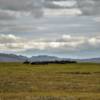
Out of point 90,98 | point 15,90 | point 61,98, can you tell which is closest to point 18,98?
point 61,98

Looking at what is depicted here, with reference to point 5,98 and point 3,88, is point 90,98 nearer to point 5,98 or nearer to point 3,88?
point 5,98

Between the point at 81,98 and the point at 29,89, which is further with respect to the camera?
the point at 29,89

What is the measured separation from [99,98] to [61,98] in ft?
16.4

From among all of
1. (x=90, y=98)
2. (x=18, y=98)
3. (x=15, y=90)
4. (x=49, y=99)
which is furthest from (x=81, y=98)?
(x=15, y=90)

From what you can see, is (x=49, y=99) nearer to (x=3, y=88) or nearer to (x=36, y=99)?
(x=36, y=99)

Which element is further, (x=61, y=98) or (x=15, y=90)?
(x=15, y=90)

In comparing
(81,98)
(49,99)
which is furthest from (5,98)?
(81,98)

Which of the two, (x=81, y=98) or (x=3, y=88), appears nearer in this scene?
(x=81, y=98)

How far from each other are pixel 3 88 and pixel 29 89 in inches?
172

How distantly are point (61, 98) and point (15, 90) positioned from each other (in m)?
14.7

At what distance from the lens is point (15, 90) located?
199 ft

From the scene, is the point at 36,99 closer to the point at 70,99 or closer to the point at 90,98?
the point at 70,99

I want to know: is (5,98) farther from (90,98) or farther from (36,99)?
(90,98)

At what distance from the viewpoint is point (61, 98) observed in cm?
4781
